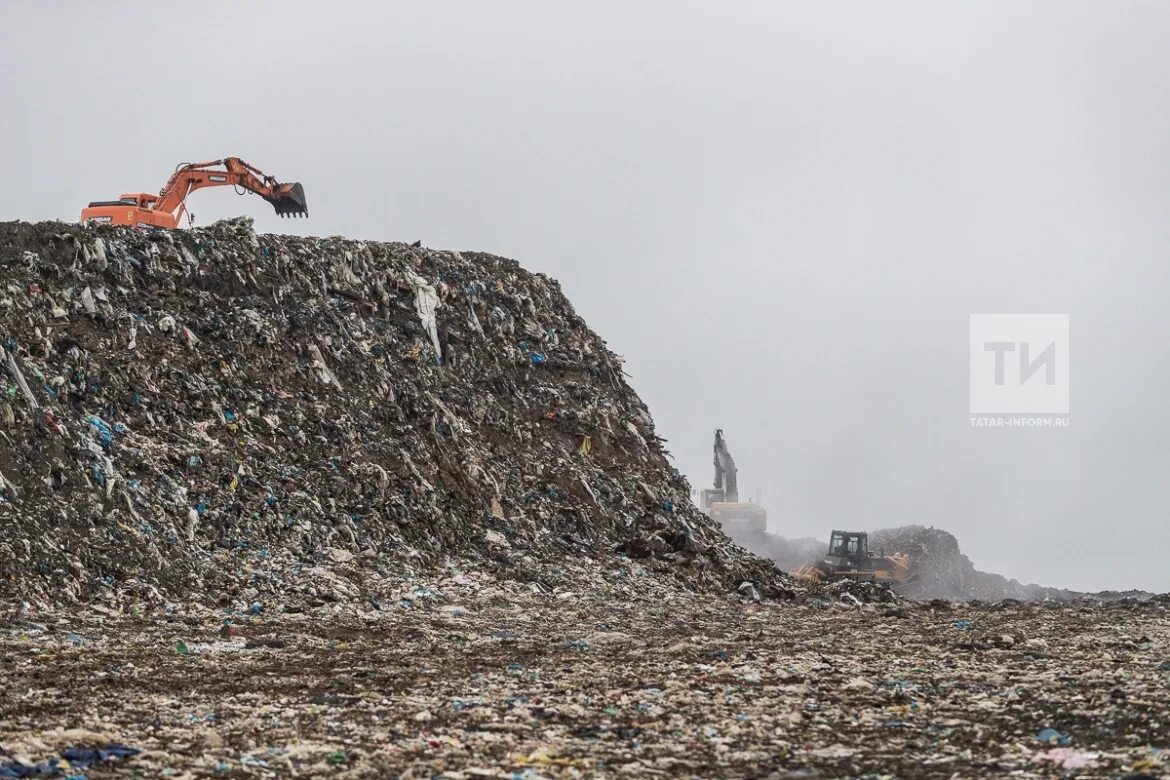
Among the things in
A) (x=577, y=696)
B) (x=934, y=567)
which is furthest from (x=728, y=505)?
(x=577, y=696)

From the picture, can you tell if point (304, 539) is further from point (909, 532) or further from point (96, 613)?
point (909, 532)

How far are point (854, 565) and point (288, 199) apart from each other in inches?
549

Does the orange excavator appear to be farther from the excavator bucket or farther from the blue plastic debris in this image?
the blue plastic debris

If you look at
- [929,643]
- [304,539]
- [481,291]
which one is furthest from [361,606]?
[481,291]

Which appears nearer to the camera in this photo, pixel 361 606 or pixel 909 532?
pixel 361 606

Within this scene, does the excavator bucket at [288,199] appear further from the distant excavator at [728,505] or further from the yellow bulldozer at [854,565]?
the distant excavator at [728,505]

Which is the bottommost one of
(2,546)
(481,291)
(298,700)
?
(298,700)

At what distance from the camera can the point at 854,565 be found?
25781 millimetres

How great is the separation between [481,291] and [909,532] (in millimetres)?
21868

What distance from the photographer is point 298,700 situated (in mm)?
7230

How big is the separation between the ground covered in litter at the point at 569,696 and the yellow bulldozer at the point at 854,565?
1284cm

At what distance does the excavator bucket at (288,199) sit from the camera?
21.4 metres

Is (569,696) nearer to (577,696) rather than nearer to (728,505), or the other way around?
(577,696)

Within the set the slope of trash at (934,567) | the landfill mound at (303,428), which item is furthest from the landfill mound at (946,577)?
the landfill mound at (303,428)
